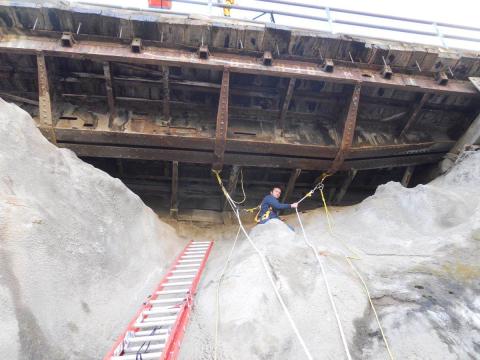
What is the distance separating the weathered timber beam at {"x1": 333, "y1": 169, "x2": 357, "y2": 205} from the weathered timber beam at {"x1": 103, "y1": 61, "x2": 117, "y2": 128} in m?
5.46

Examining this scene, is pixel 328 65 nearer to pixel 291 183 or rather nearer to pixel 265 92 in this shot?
pixel 265 92

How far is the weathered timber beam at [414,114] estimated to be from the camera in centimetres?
703

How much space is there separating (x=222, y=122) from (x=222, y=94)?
54 centimetres

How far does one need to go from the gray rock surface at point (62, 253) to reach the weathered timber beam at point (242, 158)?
124 cm

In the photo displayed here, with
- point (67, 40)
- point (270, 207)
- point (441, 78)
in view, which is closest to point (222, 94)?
point (270, 207)

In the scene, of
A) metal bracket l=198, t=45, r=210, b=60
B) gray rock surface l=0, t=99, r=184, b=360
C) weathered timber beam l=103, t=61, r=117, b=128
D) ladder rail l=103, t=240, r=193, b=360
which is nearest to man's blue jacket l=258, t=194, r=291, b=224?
ladder rail l=103, t=240, r=193, b=360

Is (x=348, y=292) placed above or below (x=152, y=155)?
above

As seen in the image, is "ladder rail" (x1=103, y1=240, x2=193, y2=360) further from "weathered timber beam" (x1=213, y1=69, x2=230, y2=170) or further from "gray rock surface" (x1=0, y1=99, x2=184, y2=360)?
"weathered timber beam" (x1=213, y1=69, x2=230, y2=170)

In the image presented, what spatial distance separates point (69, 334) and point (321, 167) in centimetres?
565

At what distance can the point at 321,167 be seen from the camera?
7238 mm

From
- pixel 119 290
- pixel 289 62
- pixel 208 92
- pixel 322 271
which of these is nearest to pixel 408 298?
pixel 322 271

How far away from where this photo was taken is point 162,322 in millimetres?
3479

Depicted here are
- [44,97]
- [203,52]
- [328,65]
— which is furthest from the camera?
A: [328,65]

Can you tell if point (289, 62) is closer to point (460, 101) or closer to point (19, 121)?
point (460, 101)
